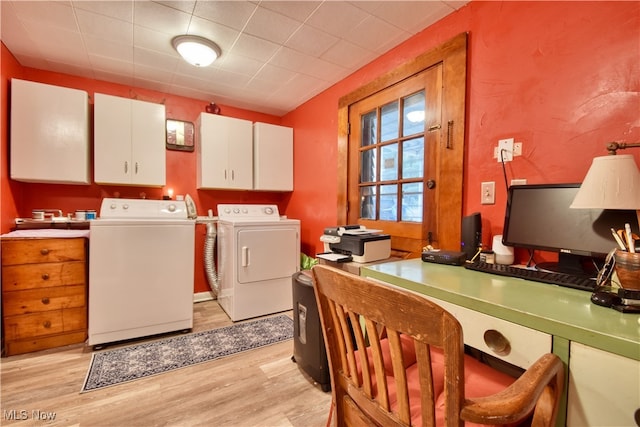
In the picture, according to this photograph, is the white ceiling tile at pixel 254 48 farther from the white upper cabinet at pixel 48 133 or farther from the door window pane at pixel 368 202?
the white upper cabinet at pixel 48 133

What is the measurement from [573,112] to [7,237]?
3.57 metres

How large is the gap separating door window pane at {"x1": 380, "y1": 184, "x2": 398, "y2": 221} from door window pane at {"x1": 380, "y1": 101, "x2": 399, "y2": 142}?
16.1 inches

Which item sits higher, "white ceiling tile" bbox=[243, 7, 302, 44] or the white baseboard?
"white ceiling tile" bbox=[243, 7, 302, 44]

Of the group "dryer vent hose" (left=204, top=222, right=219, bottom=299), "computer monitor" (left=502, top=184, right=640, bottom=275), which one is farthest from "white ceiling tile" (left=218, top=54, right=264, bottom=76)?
"computer monitor" (left=502, top=184, right=640, bottom=275)

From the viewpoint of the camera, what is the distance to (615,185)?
979mm

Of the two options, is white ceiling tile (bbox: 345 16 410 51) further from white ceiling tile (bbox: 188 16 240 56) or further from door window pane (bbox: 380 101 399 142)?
white ceiling tile (bbox: 188 16 240 56)

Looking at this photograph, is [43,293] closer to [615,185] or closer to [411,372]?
[411,372]

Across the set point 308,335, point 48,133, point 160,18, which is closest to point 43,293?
point 48,133

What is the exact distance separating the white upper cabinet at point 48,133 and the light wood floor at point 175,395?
1459mm

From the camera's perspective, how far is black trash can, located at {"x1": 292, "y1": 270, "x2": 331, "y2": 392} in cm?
174

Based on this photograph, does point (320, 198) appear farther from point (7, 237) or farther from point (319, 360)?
point (7, 237)

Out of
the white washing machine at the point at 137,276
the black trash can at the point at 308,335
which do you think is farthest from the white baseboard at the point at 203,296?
the black trash can at the point at 308,335

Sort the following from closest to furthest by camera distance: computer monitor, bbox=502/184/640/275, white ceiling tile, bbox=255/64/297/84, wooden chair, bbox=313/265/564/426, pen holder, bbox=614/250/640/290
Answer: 1. wooden chair, bbox=313/265/564/426
2. pen holder, bbox=614/250/640/290
3. computer monitor, bbox=502/184/640/275
4. white ceiling tile, bbox=255/64/297/84

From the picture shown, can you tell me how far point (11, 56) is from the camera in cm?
234
